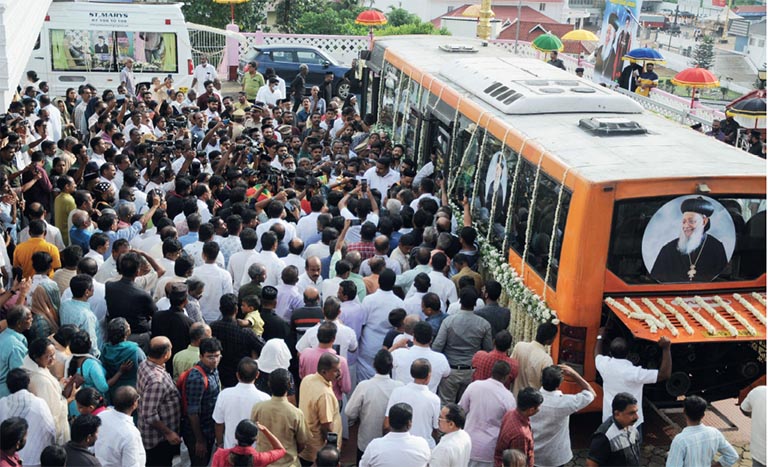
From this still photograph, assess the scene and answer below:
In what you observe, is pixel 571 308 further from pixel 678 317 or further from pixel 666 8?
pixel 666 8

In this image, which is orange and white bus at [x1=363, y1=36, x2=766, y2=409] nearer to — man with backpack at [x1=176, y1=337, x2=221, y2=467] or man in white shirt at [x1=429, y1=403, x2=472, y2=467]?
man in white shirt at [x1=429, y1=403, x2=472, y2=467]

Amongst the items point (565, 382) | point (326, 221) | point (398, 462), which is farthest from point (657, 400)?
point (326, 221)

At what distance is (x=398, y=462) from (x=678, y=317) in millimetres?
2699

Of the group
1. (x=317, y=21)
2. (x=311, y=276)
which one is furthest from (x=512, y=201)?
(x=317, y=21)

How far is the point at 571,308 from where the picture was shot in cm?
718

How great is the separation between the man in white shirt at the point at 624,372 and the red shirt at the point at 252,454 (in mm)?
2484

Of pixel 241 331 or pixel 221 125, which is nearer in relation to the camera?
pixel 241 331

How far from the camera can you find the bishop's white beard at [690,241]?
7.22 metres

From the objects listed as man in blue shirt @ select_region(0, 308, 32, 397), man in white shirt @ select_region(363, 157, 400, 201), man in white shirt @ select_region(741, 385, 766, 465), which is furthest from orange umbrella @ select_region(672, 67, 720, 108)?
man in blue shirt @ select_region(0, 308, 32, 397)

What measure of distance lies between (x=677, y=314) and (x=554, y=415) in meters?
A: 1.36

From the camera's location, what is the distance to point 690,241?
7238 mm

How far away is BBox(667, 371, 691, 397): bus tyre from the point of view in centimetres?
737

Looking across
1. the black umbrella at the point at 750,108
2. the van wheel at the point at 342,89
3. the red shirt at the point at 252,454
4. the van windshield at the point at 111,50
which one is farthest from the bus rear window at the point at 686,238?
the van windshield at the point at 111,50

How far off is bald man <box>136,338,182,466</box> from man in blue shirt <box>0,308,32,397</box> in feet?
2.84
